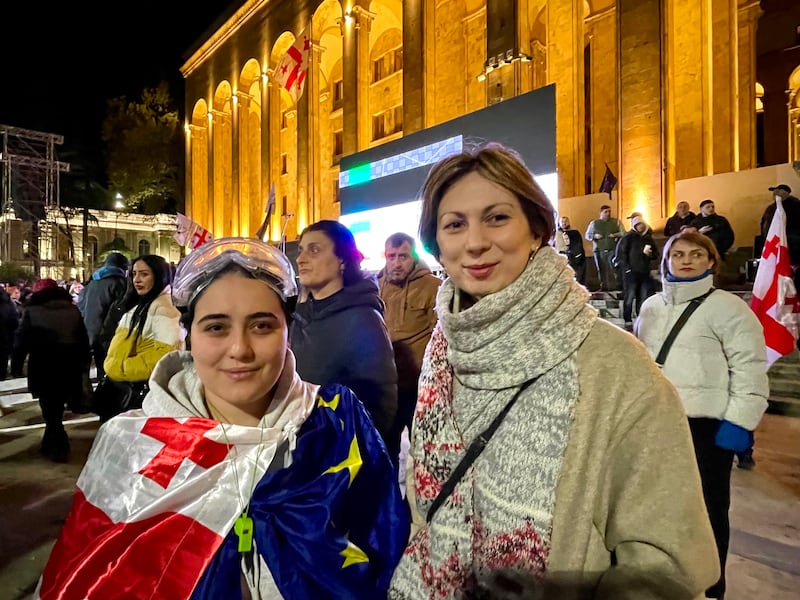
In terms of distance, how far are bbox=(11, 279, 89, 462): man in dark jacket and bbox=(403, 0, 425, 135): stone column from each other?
14.0m

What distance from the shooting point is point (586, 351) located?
3.59 feet

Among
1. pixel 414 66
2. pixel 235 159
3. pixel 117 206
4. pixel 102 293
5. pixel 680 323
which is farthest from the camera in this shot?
pixel 117 206

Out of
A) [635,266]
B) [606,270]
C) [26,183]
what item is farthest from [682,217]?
[26,183]

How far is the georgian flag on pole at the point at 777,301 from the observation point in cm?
502

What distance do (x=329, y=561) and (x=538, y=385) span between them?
0.72 m

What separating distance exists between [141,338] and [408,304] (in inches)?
79.2

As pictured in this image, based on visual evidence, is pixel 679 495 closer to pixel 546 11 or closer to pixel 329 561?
pixel 329 561

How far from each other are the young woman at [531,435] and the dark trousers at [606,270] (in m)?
10.6

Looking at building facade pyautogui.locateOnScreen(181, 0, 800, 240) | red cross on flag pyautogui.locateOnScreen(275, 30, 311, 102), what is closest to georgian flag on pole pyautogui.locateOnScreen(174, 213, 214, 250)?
red cross on flag pyautogui.locateOnScreen(275, 30, 311, 102)

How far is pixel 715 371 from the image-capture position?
8.25 ft

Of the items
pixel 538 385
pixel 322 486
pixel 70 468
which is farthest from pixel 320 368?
pixel 70 468

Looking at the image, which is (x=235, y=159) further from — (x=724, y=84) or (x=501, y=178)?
(x=501, y=178)

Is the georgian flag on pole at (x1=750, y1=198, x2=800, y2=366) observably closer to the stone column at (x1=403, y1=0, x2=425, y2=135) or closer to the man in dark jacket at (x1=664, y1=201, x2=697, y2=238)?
the man in dark jacket at (x1=664, y1=201, x2=697, y2=238)

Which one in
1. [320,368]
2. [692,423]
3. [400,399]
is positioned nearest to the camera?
[320,368]
